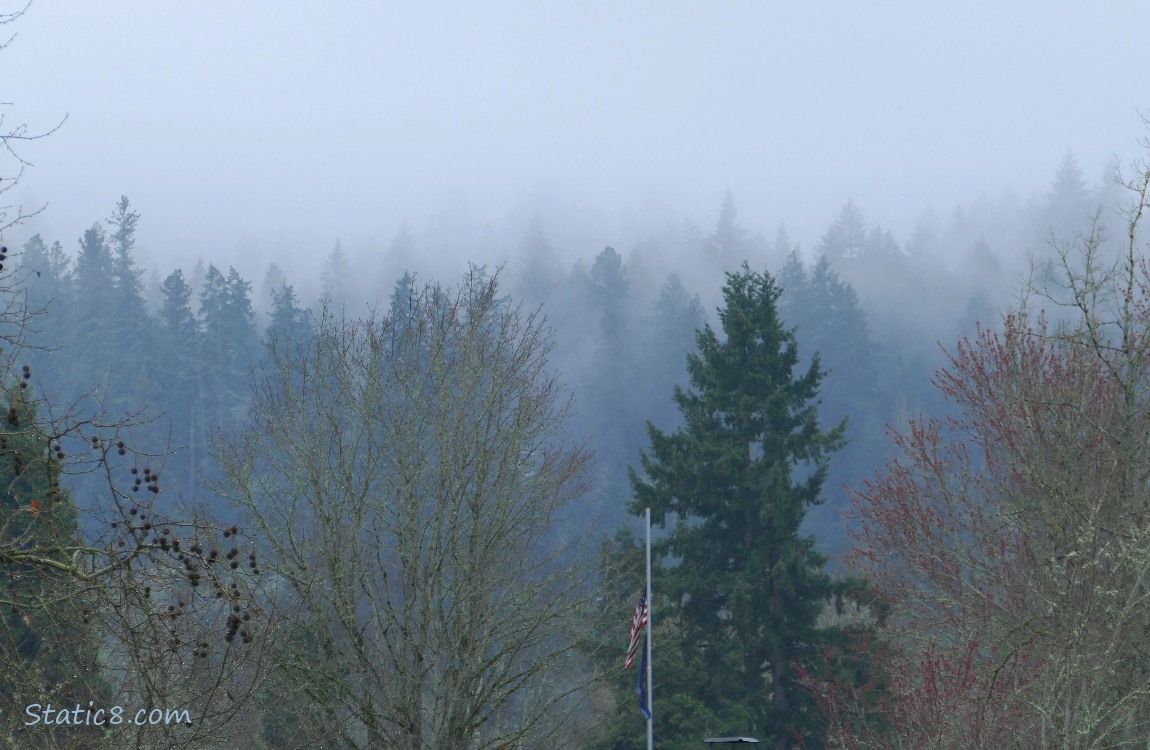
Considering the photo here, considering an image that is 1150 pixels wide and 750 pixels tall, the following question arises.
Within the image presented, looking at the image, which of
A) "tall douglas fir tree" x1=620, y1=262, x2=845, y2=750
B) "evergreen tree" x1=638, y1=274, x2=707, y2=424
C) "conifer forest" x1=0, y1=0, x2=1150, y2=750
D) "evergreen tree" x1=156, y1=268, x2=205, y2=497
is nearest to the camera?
"conifer forest" x1=0, y1=0, x2=1150, y2=750

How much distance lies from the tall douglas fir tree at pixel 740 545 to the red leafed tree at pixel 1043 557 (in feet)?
5.59

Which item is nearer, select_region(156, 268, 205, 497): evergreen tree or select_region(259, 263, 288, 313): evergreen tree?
select_region(156, 268, 205, 497): evergreen tree

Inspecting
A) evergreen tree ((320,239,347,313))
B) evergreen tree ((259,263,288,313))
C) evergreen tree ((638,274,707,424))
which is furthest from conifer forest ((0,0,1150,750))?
evergreen tree ((259,263,288,313))

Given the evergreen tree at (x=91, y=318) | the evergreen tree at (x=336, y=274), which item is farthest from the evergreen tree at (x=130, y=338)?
the evergreen tree at (x=336, y=274)

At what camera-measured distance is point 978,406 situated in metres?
25.9

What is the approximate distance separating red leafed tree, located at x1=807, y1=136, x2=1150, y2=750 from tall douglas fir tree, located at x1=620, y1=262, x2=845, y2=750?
5.59 ft

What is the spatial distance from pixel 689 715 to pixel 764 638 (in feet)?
12.9

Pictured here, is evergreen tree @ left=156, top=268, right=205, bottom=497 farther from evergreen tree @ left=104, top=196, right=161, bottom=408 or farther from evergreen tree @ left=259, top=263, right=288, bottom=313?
evergreen tree @ left=259, top=263, right=288, bottom=313

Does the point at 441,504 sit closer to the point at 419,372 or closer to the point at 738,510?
the point at 419,372

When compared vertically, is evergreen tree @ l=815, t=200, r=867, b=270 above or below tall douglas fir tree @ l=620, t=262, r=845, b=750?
above

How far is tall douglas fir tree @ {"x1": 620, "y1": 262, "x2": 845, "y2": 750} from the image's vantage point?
27.6 metres

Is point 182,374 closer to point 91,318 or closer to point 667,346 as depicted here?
point 91,318

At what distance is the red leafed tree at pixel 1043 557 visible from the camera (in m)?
12.1

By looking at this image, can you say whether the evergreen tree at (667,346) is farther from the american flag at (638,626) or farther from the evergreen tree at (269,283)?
the american flag at (638,626)
